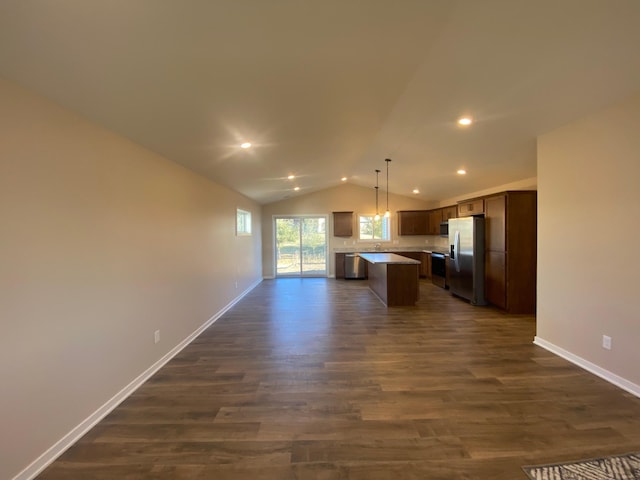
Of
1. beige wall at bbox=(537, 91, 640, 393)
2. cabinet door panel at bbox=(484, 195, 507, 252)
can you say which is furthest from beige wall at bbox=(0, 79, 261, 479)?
cabinet door panel at bbox=(484, 195, 507, 252)

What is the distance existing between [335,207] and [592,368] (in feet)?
23.0

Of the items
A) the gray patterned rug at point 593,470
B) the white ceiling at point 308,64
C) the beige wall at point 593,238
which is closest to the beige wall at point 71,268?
the white ceiling at point 308,64

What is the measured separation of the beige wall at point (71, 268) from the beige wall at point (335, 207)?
5673 mm

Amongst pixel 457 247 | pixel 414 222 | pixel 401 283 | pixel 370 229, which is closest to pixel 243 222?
pixel 401 283

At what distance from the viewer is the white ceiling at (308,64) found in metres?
1.37

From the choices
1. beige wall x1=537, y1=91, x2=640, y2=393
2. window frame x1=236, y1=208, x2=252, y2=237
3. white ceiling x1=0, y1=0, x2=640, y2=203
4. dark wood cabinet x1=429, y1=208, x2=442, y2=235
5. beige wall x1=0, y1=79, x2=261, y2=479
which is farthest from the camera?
dark wood cabinet x1=429, y1=208, x2=442, y2=235

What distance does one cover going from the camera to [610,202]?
2.54 m

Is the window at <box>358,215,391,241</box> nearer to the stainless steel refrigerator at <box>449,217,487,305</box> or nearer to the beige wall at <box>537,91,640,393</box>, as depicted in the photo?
the stainless steel refrigerator at <box>449,217,487,305</box>

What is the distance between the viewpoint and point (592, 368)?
2.74m

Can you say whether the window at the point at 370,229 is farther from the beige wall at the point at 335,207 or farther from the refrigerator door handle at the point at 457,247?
the refrigerator door handle at the point at 457,247

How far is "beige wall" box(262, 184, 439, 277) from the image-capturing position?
8938 mm

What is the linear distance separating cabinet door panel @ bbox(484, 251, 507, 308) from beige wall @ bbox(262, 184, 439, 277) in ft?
12.5

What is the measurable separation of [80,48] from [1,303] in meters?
1.38

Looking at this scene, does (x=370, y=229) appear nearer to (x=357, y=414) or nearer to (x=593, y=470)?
(x=357, y=414)
